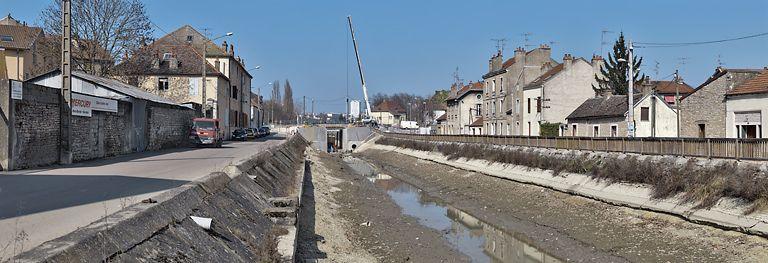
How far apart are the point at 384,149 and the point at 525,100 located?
28.4 meters

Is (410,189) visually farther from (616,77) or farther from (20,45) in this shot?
(20,45)

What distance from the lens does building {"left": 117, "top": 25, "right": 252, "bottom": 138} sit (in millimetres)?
51944

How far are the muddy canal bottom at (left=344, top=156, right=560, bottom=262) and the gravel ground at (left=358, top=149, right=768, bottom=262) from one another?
18.0 inches

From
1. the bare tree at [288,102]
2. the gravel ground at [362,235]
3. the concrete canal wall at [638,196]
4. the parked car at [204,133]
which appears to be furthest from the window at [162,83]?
the bare tree at [288,102]

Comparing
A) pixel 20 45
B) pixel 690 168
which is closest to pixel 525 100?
pixel 690 168

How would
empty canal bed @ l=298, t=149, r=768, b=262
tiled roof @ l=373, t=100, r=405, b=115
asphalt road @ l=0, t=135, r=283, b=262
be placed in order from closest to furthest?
asphalt road @ l=0, t=135, r=283, b=262 < empty canal bed @ l=298, t=149, r=768, b=262 < tiled roof @ l=373, t=100, r=405, b=115

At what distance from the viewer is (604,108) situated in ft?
148

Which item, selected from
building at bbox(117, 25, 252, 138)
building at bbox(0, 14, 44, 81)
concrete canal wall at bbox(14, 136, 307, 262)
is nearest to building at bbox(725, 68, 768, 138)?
concrete canal wall at bbox(14, 136, 307, 262)

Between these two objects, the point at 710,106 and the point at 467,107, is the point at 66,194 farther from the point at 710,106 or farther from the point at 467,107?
the point at 467,107

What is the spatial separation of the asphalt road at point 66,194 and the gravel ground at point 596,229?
412 inches

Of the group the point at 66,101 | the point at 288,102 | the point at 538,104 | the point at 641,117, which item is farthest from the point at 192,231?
the point at 288,102

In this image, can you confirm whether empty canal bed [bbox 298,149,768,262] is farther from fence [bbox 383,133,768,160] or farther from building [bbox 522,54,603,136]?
building [bbox 522,54,603,136]

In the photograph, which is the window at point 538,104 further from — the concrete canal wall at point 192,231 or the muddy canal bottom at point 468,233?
the concrete canal wall at point 192,231

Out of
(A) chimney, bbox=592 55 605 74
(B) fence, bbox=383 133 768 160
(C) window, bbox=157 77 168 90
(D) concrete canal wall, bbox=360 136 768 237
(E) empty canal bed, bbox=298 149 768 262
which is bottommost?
(E) empty canal bed, bbox=298 149 768 262
